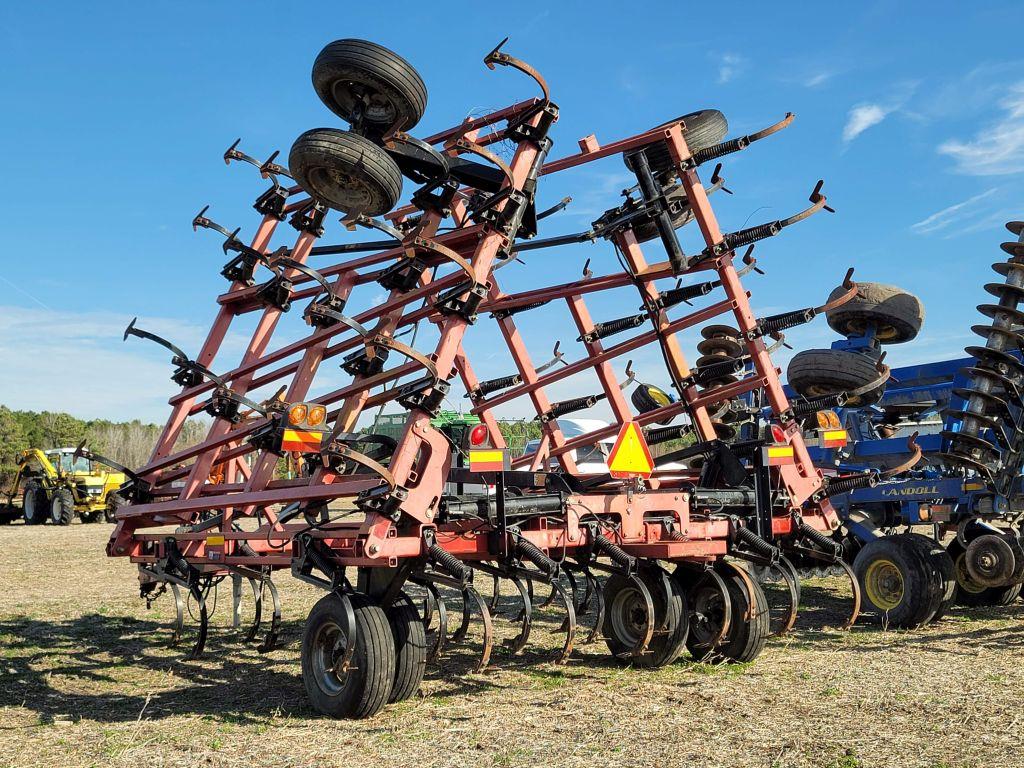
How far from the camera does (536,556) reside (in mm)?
5559

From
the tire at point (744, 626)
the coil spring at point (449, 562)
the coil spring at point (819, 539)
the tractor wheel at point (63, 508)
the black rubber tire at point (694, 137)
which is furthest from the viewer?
the tractor wheel at point (63, 508)

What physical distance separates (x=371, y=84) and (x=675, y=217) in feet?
14.1

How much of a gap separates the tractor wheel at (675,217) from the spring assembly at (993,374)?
2924 mm

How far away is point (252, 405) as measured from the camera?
22.7 feet

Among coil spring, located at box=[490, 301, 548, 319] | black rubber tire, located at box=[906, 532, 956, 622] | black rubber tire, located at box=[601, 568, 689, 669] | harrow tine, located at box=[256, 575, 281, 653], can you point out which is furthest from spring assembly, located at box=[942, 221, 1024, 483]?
harrow tine, located at box=[256, 575, 281, 653]

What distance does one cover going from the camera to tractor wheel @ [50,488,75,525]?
25562 millimetres

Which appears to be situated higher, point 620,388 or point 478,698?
point 620,388

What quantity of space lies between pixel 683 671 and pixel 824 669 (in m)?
0.96

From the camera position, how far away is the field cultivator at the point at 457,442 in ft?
18.0

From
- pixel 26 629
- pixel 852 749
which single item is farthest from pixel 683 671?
pixel 26 629

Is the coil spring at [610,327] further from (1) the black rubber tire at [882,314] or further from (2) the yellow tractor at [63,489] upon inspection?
(2) the yellow tractor at [63,489]

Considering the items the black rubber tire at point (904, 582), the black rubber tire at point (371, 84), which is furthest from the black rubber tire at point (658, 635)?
the black rubber tire at point (371, 84)

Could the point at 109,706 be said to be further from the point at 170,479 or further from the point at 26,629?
the point at 26,629

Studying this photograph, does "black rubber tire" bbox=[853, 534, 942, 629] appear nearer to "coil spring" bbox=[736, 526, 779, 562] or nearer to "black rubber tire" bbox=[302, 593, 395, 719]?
"coil spring" bbox=[736, 526, 779, 562]
